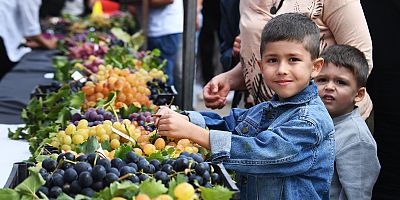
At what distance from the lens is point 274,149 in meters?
2.04

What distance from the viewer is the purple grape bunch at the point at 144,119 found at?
2.59 m

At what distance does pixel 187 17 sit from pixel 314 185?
1.39 meters

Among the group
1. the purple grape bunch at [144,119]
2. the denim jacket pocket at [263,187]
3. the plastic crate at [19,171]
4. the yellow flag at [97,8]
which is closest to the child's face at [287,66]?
the denim jacket pocket at [263,187]

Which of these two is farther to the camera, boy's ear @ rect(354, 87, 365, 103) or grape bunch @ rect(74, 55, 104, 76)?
grape bunch @ rect(74, 55, 104, 76)

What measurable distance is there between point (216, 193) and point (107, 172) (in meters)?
0.29

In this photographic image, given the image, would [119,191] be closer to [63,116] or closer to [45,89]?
[63,116]

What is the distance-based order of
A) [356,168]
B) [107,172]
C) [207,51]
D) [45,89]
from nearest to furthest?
1. [107,172]
2. [356,168]
3. [45,89]
4. [207,51]

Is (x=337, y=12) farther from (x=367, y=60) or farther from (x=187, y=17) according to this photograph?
(x=187, y=17)

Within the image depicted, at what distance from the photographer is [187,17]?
11.0 feet

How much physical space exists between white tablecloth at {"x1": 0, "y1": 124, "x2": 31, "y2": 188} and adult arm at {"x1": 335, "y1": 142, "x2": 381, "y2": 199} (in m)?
1.19

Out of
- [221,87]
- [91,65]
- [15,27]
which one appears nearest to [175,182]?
[221,87]

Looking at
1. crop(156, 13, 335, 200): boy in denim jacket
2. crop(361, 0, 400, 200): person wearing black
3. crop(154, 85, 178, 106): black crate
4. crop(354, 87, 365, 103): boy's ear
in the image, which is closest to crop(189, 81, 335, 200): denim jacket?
crop(156, 13, 335, 200): boy in denim jacket

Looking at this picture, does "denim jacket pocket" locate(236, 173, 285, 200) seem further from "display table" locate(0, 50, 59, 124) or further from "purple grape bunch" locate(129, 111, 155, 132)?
"display table" locate(0, 50, 59, 124)

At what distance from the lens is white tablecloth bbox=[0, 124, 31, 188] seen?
2.63 meters
